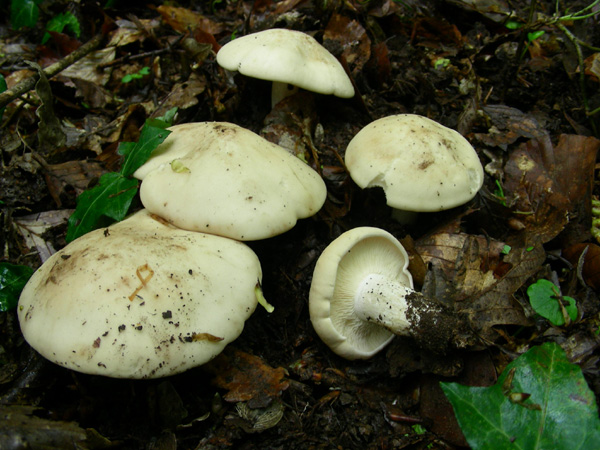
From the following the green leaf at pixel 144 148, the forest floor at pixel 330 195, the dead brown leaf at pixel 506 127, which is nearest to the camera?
the forest floor at pixel 330 195

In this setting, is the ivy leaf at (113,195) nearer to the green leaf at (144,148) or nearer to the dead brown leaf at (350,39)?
the green leaf at (144,148)

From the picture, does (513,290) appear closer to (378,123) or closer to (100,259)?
(378,123)

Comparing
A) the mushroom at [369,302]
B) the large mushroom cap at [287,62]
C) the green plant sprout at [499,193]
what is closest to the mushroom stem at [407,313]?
the mushroom at [369,302]

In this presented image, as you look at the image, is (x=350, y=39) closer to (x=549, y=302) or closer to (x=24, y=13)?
(x=549, y=302)

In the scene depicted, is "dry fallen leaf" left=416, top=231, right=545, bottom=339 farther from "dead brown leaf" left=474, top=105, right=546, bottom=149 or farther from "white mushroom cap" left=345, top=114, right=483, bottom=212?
"dead brown leaf" left=474, top=105, right=546, bottom=149

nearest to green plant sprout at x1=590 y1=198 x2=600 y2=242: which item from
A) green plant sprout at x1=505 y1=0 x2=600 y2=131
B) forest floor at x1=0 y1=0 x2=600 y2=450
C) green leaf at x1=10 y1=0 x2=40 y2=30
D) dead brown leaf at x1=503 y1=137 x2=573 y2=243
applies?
forest floor at x1=0 y1=0 x2=600 y2=450

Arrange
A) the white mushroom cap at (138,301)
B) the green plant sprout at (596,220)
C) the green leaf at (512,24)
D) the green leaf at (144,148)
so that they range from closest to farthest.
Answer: the white mushroom cap at (138,301)
the green leaf at (144,148)
the green plant sprout at (596,220)
the green leaf at (512,24)

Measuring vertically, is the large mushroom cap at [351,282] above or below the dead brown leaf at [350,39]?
below
